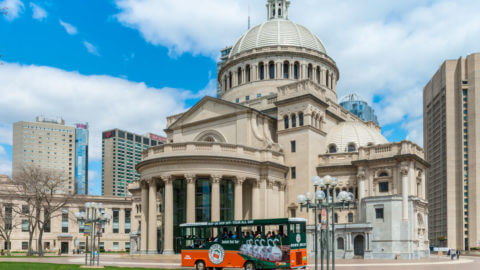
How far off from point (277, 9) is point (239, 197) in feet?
155

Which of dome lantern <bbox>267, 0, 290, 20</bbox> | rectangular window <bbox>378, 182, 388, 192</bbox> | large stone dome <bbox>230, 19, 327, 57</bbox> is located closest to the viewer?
rectangular window <bbox>378, 182, 388, 192</bbox>

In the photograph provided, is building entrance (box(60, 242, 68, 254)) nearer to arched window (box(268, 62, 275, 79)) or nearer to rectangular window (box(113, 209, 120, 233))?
rectangular window (box(113, 209, 120, 233))

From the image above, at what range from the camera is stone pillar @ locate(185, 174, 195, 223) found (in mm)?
59469

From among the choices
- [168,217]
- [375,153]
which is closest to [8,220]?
[168,217]

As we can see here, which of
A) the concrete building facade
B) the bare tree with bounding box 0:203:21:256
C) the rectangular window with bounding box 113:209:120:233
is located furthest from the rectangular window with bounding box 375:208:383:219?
the rectangular window with bounding box 113:209:120:233

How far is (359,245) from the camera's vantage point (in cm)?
6097

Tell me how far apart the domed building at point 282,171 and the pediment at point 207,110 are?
0.47 ft

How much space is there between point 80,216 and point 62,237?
6380cm

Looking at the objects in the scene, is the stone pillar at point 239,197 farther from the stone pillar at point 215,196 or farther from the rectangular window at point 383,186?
the rectangular window at point 383,186

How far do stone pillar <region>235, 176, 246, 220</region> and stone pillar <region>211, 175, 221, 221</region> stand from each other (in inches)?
101

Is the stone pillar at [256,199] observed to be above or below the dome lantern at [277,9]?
below

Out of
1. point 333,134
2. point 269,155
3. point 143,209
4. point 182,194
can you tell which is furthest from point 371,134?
point 143,209

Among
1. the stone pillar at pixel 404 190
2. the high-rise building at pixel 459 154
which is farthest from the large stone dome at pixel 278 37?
the high-rise building at pixel 459 154

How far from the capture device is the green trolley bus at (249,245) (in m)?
35.8
